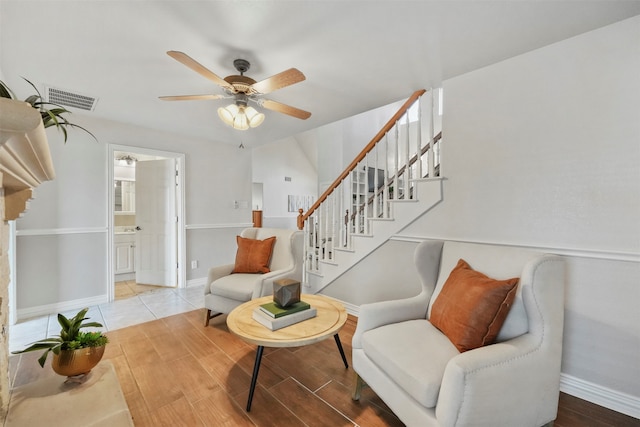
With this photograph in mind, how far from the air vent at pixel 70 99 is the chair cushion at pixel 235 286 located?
2212 millimetres

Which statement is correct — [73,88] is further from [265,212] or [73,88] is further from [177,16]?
[265,212]

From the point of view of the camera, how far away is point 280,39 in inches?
71.8

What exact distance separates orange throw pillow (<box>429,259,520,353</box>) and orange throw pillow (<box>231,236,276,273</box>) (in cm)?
182

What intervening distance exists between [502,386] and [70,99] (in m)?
3.99

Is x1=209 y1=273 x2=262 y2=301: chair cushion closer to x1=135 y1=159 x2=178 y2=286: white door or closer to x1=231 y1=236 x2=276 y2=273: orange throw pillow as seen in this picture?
x1=231 y1=236 x2=276 y2=273: orange throw pillow

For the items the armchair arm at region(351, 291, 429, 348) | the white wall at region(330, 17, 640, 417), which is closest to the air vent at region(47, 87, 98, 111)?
the armchair arm at region(351, 291, 429, 348)

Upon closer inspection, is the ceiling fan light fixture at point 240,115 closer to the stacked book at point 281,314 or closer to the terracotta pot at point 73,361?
the stacked book at point 281,314

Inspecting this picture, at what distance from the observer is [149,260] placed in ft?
13.3

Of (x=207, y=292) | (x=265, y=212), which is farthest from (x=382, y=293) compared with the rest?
(x=265, y=212)

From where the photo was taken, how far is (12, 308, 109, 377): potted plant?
1.06 m

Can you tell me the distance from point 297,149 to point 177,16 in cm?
607

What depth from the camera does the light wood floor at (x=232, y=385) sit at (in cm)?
152

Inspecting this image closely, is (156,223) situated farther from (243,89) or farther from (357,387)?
(357,387)

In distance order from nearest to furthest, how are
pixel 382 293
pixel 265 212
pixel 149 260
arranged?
1. pixel 382 293
2. pixel 149 260
3. pixel 265 212
